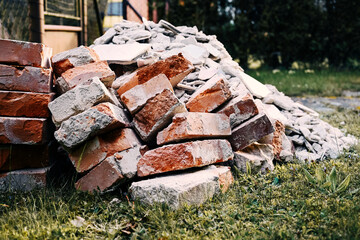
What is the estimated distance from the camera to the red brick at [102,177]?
96.5 inches

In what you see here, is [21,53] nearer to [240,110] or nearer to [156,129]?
[156,129]

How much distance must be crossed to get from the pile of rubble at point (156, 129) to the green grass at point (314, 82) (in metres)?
4.09

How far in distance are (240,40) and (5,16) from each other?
6.96m

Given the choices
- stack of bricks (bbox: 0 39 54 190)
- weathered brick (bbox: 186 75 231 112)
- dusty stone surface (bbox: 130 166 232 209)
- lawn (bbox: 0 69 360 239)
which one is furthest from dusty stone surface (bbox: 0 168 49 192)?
weathered brick (bbox: 186 75 231 112)

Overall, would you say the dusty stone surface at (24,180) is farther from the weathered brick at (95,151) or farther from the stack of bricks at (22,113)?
the weathered brick at (95,151)

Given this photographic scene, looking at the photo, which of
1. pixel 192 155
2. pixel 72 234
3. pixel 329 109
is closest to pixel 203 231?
pixel 192 155

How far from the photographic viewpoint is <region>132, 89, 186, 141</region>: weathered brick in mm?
2549

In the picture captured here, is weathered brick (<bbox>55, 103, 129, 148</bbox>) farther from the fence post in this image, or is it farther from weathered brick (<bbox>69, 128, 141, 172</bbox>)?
the fence post

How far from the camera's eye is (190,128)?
247cm

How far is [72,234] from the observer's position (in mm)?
1944

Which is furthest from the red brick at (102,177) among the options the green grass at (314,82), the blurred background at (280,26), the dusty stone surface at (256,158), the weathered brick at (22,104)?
the blurred background at (280,26)

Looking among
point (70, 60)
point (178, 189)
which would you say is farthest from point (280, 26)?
point (178, 189)

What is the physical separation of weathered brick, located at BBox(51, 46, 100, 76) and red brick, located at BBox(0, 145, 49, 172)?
643 millimetres

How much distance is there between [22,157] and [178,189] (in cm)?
123
